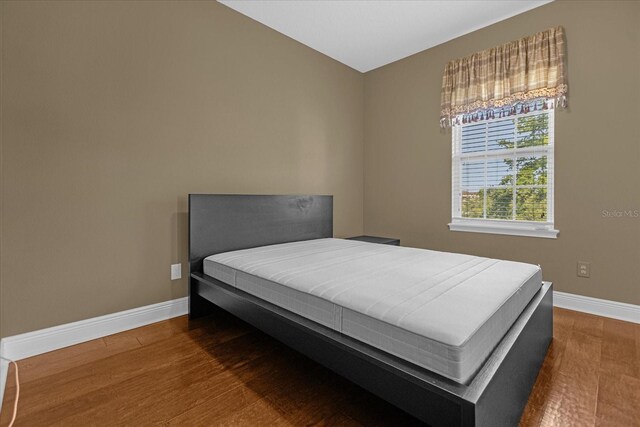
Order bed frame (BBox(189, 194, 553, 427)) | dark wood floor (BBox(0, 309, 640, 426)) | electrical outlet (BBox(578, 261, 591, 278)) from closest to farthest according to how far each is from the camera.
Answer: bed frame (BBox(189, 194, 553, 427)) → dark wood floor (BBox(0, 309, 640, 426)) → electrical outlet (BBox(578, 261, 591, 278))

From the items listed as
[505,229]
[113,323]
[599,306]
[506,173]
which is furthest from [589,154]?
[113,323]

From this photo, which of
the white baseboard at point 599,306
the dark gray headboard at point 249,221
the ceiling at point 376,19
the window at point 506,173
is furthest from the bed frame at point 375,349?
the ceiling at point 376,19

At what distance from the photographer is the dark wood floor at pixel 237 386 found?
1.33 metres

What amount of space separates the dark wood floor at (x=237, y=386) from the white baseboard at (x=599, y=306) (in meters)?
0.35

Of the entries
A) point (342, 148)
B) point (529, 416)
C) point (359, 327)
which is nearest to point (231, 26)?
point (342, 148)

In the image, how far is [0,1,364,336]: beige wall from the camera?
184 centimetres

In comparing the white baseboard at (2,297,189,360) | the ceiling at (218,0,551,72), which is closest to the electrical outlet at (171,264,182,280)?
the white baseboard at (2,297,189,360)

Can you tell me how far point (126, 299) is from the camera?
7.38 ft

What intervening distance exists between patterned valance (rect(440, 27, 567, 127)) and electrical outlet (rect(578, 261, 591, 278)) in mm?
1348

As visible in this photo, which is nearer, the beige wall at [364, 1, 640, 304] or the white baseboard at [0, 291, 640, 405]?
the white baseboard at [0, 291, 640, 405]

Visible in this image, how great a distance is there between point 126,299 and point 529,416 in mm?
2485

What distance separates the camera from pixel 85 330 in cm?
205

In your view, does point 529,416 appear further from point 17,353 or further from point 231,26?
point 231,26

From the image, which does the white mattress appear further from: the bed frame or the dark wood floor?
the dark wood floor
